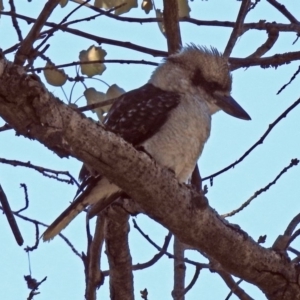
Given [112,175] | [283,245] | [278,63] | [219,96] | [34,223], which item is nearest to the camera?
[112,175]

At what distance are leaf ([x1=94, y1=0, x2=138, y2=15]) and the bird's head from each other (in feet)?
2.30

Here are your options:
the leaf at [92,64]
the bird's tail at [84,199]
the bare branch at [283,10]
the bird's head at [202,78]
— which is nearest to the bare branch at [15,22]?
the leaf at [92,64]

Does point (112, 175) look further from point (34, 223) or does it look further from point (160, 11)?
point (160, 11)

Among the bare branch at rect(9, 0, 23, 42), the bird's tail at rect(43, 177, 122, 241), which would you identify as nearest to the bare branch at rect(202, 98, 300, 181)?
the bird's tail at rect(43, 177, 122, 241)

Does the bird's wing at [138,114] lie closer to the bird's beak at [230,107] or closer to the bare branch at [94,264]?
the bare branch at [94,264]

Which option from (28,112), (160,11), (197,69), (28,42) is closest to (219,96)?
(197,69)

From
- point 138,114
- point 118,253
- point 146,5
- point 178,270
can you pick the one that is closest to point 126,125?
point 138,114

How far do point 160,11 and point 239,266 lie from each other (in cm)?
149

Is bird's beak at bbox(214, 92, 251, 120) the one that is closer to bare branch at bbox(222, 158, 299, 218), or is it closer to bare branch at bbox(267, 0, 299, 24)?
bare branch at bbox(267, 0, 299, 24)

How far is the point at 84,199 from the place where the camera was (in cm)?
350

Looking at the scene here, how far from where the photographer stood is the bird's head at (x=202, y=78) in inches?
166

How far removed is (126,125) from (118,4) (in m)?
0.54

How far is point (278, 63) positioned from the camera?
3918 millimetres

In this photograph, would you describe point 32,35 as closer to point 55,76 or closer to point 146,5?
point 55,76
